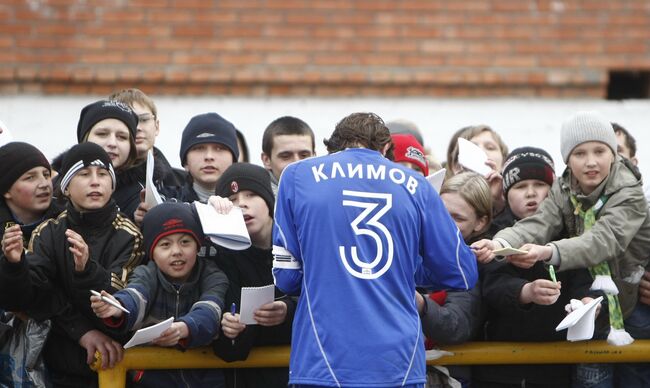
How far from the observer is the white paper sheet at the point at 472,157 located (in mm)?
6297

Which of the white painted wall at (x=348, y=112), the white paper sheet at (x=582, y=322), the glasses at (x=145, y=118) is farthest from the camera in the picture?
the white painted wall at (x=348, y=112)

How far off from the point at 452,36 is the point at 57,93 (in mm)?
3740

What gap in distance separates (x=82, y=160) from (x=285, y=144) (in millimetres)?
1371

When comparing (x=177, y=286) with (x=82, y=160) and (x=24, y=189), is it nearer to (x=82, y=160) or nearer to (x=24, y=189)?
(x=82, y=160)

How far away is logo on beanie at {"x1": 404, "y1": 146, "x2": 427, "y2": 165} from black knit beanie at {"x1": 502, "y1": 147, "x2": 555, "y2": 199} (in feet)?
1.49

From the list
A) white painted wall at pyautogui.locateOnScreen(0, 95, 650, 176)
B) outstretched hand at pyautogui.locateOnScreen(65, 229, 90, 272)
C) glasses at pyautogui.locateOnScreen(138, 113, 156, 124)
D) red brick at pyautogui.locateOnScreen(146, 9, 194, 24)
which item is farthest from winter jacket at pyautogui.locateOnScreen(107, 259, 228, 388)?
red brick at pyautogui.locateOnScreen(146, 9, 194, 24)

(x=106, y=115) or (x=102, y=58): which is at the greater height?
(x=102, y=58)

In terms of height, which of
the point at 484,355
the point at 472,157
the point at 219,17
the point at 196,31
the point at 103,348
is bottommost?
the point at 484,355

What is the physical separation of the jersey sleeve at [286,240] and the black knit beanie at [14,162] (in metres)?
1.52

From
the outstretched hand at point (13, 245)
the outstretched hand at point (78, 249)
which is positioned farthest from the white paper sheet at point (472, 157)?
the outstretched hand at point (13, 245)

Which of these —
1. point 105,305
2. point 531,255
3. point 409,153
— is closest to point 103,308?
point 105,305

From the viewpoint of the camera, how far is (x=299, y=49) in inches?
425

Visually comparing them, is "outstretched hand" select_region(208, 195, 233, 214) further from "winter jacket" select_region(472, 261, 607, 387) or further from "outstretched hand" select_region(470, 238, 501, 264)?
"winter jacket" select_region(472, 261, 607, 387)

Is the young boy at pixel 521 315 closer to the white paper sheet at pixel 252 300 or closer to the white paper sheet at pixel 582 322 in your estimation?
the white paper sheet at pixel 582 322
